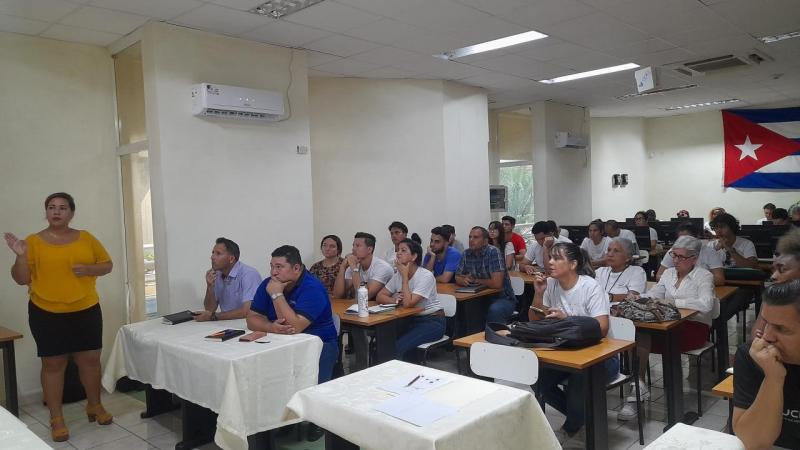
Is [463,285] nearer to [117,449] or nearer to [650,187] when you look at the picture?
[117,449]

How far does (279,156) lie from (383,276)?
162 cm

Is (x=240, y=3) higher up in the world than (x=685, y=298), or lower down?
higher up

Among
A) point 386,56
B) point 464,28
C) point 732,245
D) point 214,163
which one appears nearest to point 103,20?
point 214,163

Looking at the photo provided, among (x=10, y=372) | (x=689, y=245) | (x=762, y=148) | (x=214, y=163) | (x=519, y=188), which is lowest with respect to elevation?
(x=10, y=372)

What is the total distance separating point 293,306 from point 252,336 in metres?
0.35

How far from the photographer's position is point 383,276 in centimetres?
495

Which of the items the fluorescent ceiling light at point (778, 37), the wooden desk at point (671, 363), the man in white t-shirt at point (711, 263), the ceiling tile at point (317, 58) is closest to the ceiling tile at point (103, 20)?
the ceiling tile at point (317, 58)

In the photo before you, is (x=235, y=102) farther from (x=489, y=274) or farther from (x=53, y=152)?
(x=489, y=274)

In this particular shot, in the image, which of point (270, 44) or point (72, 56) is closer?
point (72, 56)

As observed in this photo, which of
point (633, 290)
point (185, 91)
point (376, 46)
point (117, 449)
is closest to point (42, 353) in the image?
point (117, 449)

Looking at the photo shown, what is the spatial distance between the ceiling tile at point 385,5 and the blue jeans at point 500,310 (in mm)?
2721

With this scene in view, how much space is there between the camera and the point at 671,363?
3.65m

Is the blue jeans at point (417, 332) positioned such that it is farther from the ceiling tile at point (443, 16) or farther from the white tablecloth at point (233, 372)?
the ceiling tile at point (443, 16)

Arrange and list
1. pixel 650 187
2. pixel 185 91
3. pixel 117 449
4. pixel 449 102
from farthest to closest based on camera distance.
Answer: pixel 650 187 < pixel 449 102 < pixel 185 91 < pixel 117 449
